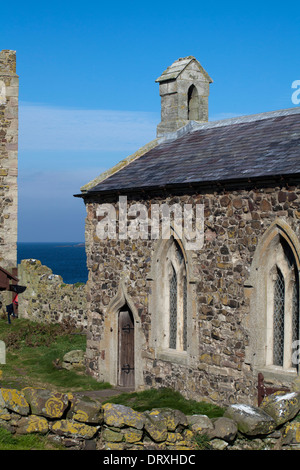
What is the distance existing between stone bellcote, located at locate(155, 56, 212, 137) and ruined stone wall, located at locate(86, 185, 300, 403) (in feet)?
12.0

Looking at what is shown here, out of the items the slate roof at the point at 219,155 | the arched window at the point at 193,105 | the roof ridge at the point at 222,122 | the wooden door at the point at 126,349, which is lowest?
the wooden door at the point at 126,349

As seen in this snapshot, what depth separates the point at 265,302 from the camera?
42.5 feet

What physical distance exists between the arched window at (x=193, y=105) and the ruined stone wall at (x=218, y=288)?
4.28 metres

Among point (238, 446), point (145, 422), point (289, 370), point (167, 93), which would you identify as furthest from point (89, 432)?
point (167, 93)

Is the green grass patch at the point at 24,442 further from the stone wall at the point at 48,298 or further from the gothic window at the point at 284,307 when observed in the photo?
the stone wall at the point at 48,298

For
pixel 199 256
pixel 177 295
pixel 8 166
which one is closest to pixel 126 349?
pixel 177 295

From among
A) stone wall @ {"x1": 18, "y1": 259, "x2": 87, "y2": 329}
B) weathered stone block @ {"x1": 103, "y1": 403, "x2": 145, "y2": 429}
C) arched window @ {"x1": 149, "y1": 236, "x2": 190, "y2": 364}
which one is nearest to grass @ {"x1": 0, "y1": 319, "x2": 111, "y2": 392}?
stone wall @ {"x1": 18, "y1": 259, "x2": 87, "y2": 329}

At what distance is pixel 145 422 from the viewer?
8883mm

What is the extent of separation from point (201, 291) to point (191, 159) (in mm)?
3344

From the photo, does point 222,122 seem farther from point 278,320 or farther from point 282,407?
point 282,407

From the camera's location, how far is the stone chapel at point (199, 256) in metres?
12.7

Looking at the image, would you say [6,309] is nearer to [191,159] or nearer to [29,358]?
[29,358]

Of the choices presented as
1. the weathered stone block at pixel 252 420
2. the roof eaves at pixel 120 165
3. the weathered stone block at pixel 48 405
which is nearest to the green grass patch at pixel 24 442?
the weathered stone block at pixel 48 405

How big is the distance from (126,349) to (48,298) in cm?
735
